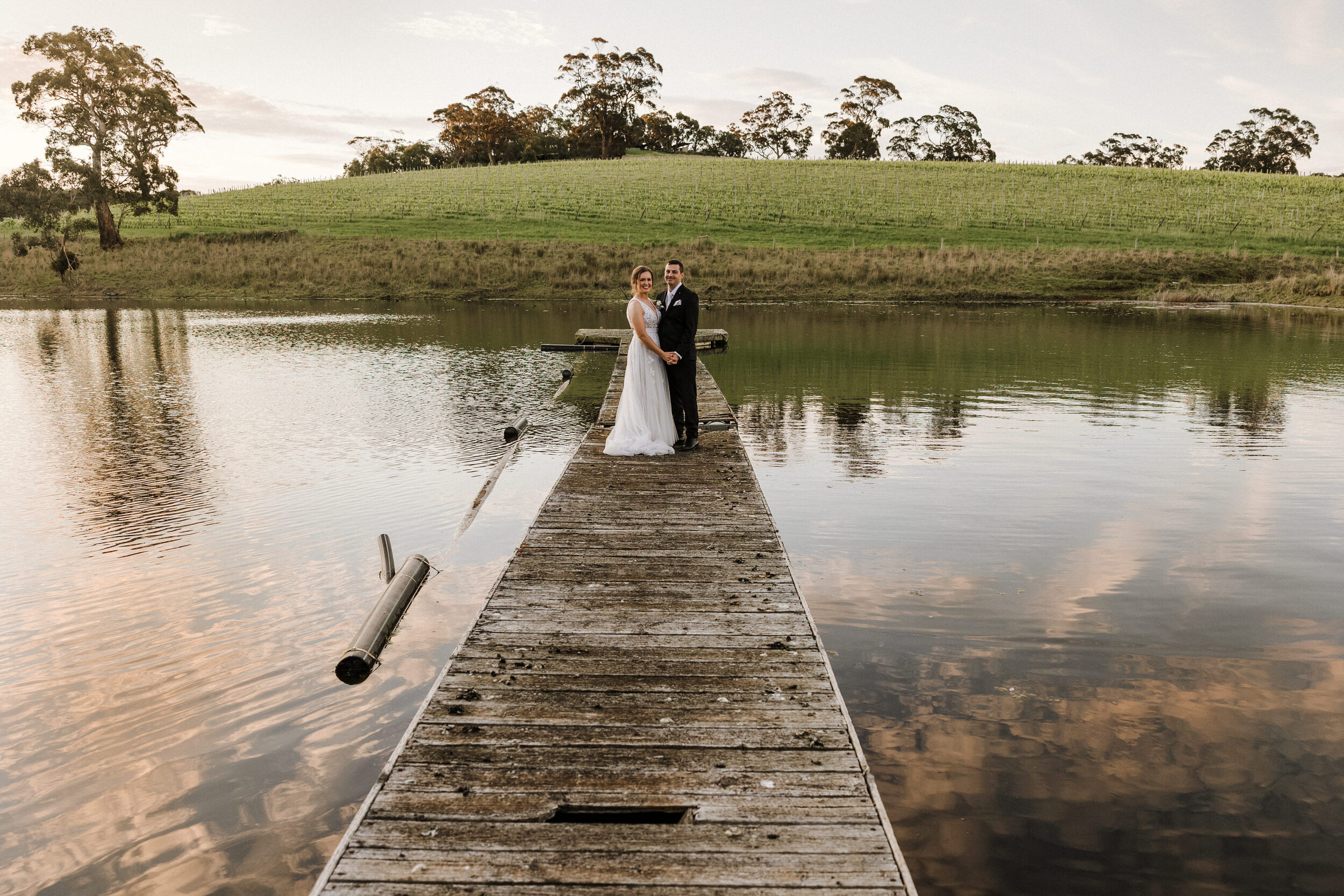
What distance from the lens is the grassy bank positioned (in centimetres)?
4459

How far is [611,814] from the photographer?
Result: 372cm

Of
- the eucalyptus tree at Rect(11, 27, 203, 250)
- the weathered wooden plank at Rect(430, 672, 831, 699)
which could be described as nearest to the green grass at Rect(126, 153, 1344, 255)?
the eucalyptus tree at Rect(11, 27, 203, 250)

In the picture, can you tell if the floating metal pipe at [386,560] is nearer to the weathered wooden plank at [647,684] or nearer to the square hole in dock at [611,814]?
the weathered wooden plank at [647,684]

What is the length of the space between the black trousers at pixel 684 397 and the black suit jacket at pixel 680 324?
0.11 metres

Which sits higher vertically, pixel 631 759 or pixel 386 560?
pixel 631 759

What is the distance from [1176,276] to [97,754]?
54.4 metres

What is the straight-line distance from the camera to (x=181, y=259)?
4872 centimetres

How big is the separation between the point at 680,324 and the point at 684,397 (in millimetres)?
1039

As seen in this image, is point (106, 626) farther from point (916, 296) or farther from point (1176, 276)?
point (1176, 276)

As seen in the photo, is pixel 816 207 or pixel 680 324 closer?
pixel 680 324

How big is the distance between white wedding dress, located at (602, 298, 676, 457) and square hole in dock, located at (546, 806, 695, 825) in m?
7.63

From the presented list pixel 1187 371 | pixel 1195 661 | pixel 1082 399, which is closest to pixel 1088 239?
pixel 1187 371

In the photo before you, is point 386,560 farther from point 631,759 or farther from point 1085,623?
point 1085,623

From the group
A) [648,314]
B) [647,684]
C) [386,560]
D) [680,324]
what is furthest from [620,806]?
[648,314]
